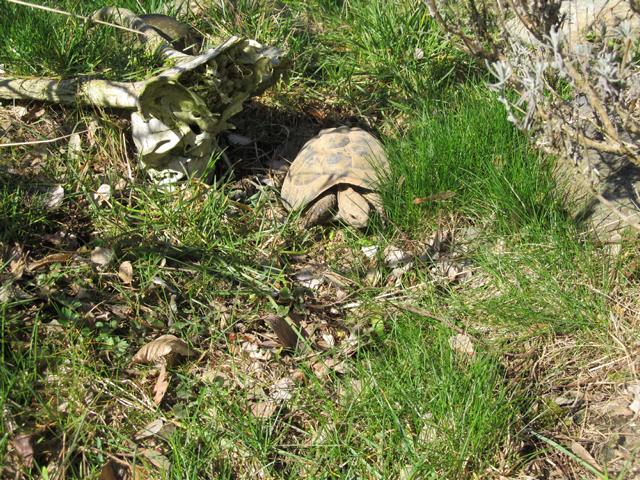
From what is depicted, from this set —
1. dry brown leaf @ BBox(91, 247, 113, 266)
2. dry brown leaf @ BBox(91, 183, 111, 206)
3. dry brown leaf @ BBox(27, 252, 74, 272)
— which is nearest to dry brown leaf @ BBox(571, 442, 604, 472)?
dry brown leaf @ BBox(91, 247, 113, 266)

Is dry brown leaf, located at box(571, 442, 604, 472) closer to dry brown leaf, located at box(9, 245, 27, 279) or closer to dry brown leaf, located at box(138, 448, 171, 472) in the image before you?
dry brown leaf, located at box(138, 448, 171, 472)

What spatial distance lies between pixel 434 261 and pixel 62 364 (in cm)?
165

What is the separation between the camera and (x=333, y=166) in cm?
388

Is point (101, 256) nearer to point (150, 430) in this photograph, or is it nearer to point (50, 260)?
point (50, 260)

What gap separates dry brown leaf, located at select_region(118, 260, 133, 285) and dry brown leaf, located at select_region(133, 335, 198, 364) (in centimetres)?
32

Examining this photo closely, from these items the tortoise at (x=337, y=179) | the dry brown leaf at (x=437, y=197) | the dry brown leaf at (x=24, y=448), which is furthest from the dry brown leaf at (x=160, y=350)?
the dry brown leaf at (x=437, y=197)

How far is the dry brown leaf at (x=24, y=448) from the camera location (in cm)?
250

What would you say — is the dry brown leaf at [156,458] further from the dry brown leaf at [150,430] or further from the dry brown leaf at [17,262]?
the dry brown leaf at [17,262]

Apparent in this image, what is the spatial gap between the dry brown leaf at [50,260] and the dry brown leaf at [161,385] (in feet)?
2.25

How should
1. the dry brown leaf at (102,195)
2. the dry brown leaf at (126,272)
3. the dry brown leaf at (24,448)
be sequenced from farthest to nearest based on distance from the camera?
the dry brown leaf at (102,195) → the dry brown leaf at (126,272) → the dry brown leaf at (24,448)

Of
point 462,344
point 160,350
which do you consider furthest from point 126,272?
point 462,344

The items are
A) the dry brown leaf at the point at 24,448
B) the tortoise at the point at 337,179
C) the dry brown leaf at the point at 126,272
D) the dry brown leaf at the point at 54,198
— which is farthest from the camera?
the tortoise at the point at 337,179

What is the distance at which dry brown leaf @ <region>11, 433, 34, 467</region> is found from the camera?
8.19 ft

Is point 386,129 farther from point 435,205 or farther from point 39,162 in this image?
point 39,162
